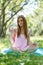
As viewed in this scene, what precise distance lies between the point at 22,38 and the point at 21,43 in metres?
0.09

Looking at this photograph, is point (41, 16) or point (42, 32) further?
point (42, 32)

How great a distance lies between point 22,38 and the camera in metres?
4.00

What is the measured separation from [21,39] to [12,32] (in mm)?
207

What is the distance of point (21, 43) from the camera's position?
399 cm

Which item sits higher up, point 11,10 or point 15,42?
point 11,10

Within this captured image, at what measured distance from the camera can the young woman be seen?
153 inches

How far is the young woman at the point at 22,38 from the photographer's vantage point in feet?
12.8

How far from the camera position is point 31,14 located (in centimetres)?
969

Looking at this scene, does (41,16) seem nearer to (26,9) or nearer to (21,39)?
(26,9)

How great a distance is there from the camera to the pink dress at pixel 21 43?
12.8ft

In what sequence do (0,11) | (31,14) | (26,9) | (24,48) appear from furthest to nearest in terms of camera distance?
(31,14) < (26,9) < (0,11) < (24,48)

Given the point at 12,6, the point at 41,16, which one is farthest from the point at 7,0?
the point at 41,16

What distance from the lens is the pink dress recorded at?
12.8ft

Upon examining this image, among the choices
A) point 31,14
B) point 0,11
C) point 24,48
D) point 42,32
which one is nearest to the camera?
point 24,48
